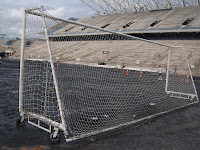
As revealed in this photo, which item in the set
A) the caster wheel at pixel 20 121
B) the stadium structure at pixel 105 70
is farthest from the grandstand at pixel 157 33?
the caster wheel at pixel 20 121

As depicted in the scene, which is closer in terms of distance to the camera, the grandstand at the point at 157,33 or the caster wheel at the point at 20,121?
the caster wheel at the point at 20,121

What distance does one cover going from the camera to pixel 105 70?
1909 cm

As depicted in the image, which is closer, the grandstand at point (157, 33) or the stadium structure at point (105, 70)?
the stadium structure at point (105, 70)

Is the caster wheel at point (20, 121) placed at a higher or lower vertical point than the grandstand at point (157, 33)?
lower

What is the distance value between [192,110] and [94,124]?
4.33 metres

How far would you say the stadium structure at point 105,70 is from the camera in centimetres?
486

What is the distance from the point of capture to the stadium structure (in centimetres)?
486

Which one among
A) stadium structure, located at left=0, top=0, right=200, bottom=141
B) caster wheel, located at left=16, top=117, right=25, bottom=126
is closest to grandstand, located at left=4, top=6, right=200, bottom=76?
stadium structure, located at left=0, top=0, right=200, bottom=141

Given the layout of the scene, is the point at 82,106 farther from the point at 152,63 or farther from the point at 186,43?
the point at 186,43

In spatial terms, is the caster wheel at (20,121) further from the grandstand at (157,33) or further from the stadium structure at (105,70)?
the grandstand at (157,33)

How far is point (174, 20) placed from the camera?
39.6m

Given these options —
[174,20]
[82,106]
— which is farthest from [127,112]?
[174,20]

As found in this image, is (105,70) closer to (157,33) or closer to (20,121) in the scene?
(20,121)

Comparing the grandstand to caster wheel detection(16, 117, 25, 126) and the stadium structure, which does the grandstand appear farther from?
caster wheel detection(16, 117, 25, 126)
